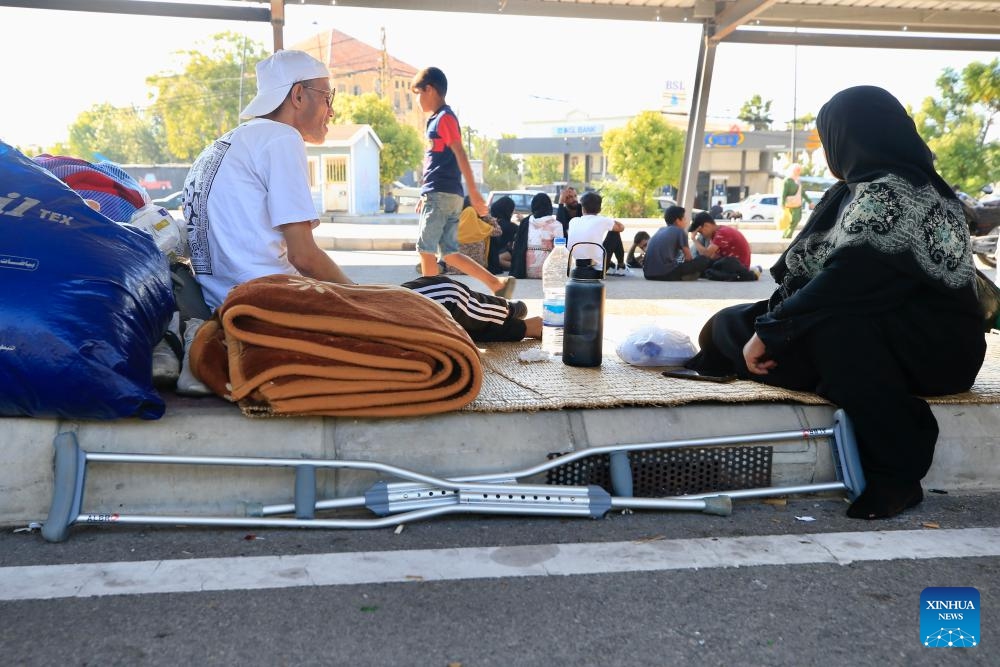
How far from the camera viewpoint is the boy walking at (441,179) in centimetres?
712

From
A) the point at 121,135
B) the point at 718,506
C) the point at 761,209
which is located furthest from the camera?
the point at 121,135

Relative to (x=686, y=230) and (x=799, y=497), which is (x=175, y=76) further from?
(x=799, y=497)

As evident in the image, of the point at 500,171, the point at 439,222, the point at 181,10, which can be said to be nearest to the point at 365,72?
the point at 500,171

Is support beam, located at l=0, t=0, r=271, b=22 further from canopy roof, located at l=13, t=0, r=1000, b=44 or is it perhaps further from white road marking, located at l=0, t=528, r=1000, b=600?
white road marking, located at l=0, t=528, r=1000, b=600

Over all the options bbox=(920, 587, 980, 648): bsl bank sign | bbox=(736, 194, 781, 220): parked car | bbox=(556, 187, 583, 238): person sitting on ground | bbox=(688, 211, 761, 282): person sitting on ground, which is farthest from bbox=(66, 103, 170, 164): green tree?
bbox=(920, 587, 980, 648): bsl bank sign

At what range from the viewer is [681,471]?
326cm

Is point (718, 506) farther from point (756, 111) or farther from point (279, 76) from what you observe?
point (756, 111)

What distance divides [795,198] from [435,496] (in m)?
20.0

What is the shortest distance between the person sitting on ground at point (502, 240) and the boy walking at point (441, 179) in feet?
13.1

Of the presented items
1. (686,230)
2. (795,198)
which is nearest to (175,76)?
(795,198)

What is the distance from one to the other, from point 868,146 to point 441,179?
452 centimetres

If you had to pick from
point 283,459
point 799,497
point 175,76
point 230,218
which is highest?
point 175,76

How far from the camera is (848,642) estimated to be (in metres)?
2.11

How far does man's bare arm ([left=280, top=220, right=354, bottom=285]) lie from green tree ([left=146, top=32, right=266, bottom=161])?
65619mm
